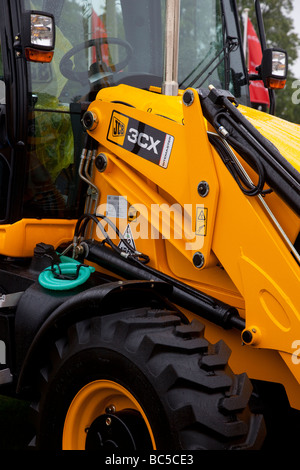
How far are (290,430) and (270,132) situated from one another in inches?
57.9

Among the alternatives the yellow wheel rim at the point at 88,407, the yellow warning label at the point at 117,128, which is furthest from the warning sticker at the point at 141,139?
the yellow wheel rim at the point at 88,407

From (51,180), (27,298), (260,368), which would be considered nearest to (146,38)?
(51,180)

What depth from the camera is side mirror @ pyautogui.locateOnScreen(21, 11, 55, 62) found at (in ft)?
9.80

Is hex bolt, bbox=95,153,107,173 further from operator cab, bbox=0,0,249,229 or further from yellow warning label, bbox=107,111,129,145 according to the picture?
operator cab, bbox=0,0,249,229

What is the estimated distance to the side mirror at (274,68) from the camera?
398cm

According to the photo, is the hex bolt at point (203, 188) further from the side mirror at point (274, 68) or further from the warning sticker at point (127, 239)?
the side mirror at point (274, 68)

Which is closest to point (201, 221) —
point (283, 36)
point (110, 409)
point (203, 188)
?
point (203, 188)

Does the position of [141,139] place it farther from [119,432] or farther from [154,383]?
[119,432]

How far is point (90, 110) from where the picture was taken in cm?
334

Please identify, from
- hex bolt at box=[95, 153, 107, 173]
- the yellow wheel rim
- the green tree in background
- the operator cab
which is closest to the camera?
the yellow wheel rim

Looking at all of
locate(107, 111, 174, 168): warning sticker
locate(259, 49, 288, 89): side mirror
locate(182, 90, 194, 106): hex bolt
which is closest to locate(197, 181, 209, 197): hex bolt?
locate(107, 111, 174, 168): warning sticker

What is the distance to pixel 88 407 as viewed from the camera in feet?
9.02

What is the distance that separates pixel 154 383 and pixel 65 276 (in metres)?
0.93
